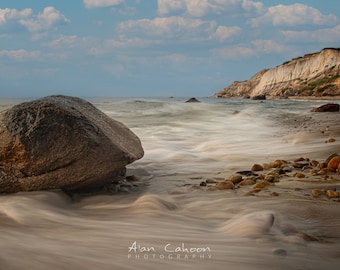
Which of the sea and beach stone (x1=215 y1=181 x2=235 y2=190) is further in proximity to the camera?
beach stone (x1=215 y1=181 x2=235 y2=190)

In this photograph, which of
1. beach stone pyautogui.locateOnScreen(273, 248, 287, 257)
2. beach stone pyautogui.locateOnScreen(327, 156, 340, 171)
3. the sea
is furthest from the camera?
beach stone pyautogui.locateOnScreen(327, 156, 340, 171)

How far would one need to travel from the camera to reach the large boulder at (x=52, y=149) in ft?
12.7

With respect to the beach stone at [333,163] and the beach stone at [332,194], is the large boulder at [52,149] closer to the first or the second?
the beach stone at [332,194]

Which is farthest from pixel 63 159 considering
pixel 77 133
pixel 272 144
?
pixel 272 144

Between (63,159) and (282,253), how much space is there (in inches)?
97.9

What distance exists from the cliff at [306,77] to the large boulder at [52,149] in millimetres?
45965

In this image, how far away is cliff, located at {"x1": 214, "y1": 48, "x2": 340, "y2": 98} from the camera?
161ft

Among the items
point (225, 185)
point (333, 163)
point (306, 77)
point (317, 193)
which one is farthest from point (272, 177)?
point (306, 77)

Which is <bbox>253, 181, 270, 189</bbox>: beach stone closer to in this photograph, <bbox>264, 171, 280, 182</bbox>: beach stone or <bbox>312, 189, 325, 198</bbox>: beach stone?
<bbox>264, 171, 280, 182</bbox>: beach stone

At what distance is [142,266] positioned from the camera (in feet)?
6.93

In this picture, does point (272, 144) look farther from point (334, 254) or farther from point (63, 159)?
point (334, 254)

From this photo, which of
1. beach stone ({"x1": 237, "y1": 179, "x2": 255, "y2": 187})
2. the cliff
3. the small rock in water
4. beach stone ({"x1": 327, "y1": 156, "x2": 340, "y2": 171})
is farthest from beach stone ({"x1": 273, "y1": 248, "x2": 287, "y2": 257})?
the cliff

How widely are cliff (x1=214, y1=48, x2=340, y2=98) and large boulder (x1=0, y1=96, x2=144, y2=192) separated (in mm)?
45965

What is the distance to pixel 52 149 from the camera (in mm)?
3912
